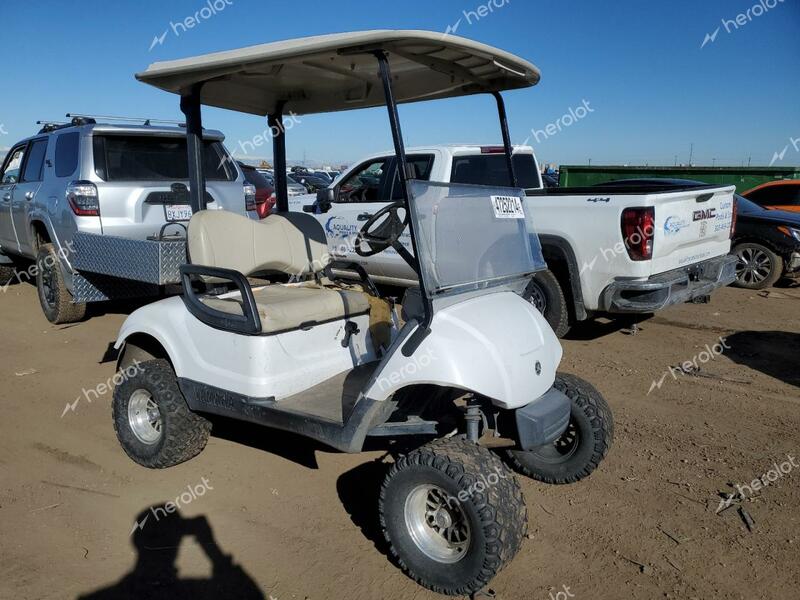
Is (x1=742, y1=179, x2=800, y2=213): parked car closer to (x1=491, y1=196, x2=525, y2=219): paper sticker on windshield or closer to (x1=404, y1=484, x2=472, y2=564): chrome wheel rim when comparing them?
(x1=491, y1=196, x2=525, y2=219): paper sticker on windshield

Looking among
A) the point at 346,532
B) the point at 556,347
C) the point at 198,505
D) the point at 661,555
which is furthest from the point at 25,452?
the point at 661,555

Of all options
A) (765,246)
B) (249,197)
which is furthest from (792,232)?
(249,197)

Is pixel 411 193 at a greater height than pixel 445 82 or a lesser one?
lesser

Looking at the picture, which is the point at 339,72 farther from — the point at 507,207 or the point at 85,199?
the point at 85,199

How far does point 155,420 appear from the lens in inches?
153

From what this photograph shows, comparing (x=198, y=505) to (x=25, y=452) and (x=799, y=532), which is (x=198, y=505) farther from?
(x=799, y=532)

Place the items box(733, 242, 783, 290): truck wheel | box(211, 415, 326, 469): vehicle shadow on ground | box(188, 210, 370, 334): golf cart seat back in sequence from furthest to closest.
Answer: box(733, 242, 783, 290): truck wheel < box(211, 415, 326, 469): vehicle shadow on ground < box(188, 210, 370, 334): golf cart seat back

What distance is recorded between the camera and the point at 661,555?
299cm

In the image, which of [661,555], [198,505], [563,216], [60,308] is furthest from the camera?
[60,308]

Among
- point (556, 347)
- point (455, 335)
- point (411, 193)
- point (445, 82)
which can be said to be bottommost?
point (556, 347)

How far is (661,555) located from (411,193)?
2.11m

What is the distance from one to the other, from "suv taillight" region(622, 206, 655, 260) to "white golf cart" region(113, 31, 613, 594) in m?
2.10

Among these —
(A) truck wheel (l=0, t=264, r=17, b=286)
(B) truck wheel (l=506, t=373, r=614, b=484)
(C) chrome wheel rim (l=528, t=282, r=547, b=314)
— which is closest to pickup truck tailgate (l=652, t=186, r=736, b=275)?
(C) chrome wheel rim (l=528, t=282, r=547, b=314)

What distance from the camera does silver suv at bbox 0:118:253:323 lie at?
19.6ft
